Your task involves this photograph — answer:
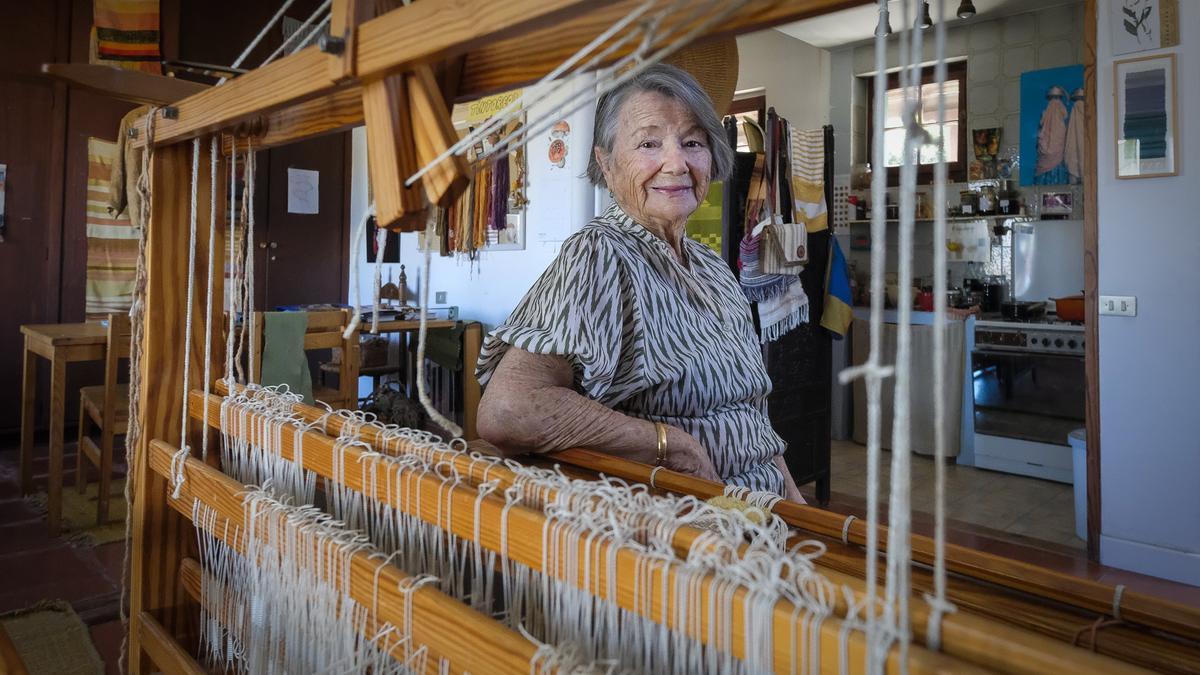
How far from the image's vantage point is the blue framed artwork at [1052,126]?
4375 mm

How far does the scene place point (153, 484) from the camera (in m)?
1.07

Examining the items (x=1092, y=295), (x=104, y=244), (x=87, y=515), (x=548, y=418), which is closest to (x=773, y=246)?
(x=1092, y=295)

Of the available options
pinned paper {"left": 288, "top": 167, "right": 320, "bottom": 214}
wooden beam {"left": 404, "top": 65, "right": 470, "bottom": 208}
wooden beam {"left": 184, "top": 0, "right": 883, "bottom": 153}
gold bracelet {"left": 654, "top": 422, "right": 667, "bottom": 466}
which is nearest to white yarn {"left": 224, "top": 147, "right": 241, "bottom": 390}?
wooden beam {"left": 184, "top": 0, "right": 883, "bottom": 153}

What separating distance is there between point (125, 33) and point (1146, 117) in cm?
487

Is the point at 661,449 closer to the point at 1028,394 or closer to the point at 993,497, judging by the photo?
the point at 993,497

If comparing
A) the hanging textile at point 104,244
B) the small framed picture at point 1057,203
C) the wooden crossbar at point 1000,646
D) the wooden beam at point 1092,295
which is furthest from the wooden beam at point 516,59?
the small framed picture at point 1057,203

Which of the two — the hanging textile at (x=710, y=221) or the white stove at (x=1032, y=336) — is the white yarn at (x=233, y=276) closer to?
the hanging textile at (x=710, y=221)

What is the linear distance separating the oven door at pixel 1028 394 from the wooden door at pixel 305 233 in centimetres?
415

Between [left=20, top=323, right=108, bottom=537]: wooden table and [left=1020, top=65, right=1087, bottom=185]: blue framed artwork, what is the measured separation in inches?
192

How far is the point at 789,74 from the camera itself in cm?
A: 529

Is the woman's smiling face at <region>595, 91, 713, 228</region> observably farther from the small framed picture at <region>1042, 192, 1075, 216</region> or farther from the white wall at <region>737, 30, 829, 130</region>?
the small framed picture at <region>1042, 192, 1075, 216</region>

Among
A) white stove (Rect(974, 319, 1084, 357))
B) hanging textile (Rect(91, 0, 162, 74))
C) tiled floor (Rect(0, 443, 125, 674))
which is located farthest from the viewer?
hanging textile (Rect(91, 0, 162, 74))

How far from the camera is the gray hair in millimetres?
1369

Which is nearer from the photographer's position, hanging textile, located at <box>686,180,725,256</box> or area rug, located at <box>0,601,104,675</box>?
area rug, located at <box>0,601,104,675</box>
